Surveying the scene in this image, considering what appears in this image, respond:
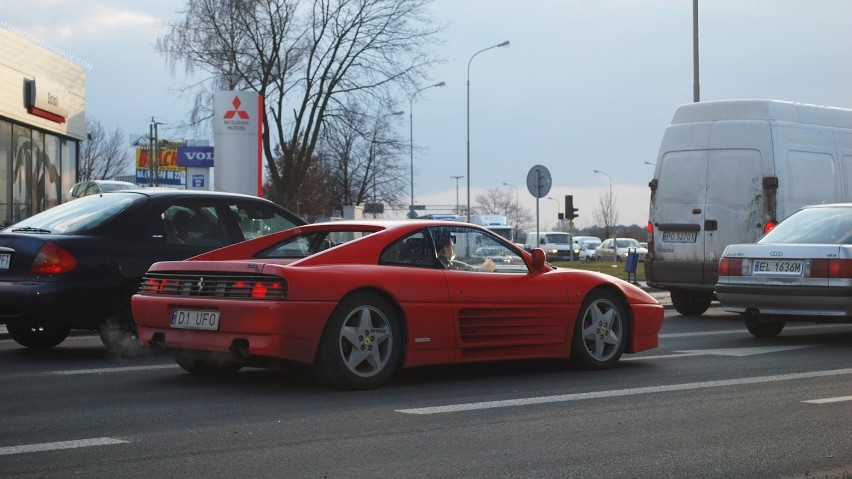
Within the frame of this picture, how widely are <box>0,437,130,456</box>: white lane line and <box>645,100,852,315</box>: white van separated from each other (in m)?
11.5

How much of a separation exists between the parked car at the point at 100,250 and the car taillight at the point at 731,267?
16.5ft

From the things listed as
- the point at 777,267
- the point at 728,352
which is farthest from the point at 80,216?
the point at 777,267

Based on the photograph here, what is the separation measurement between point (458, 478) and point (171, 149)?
119731 millimetres

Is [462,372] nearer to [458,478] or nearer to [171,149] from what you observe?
[458,478]

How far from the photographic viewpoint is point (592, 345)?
994 cm

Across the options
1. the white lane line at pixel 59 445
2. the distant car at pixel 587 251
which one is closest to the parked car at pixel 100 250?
the white lane line at pixel 59 445

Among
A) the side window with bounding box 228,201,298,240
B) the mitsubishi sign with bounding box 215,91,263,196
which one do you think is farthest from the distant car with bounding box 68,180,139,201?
the side window with bounding box 228,201,298,240

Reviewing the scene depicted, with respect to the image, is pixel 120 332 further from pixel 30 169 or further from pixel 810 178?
pixel 30 169

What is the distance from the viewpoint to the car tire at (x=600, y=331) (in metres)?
9.80

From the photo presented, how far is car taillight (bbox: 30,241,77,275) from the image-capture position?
10164mm

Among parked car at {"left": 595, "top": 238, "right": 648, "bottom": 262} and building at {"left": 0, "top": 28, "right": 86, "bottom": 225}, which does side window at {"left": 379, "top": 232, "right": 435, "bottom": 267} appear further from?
parked car at {"left": 595, "top": 238, "right": 648, "bottom": 262}

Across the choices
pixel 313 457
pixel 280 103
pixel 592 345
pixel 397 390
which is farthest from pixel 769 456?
pixel 280 103

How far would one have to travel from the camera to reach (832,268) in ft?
40.7

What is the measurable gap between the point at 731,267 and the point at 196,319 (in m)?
6.89
